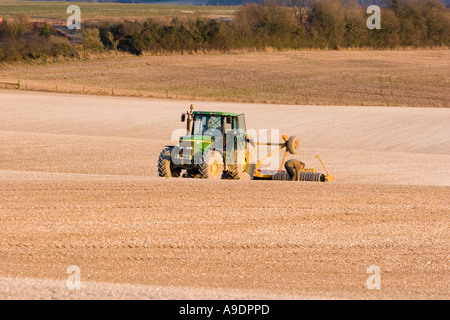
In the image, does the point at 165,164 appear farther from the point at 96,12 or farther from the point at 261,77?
the point at 96,12

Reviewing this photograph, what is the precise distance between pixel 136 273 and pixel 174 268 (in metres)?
0.57

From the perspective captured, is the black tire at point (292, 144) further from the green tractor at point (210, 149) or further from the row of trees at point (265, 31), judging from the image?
the row of trees at point (265, 31)

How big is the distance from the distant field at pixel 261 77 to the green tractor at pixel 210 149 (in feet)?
93.3

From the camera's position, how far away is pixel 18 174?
55.2 feet

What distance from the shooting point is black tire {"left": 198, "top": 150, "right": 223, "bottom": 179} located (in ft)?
52.0

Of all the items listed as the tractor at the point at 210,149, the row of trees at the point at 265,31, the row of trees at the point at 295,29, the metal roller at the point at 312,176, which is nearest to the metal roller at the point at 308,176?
the metal roller at the point at 312,176

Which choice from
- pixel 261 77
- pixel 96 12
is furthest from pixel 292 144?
pixel 96 12

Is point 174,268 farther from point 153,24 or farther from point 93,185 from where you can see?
point 153,24

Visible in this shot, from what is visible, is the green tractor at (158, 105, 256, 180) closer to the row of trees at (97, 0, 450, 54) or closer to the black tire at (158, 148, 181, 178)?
the black tire at (158, 148, 181, 178)

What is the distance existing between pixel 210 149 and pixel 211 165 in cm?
35

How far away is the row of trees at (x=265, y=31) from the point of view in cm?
6538

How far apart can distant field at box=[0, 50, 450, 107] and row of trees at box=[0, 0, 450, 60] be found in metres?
2.44
